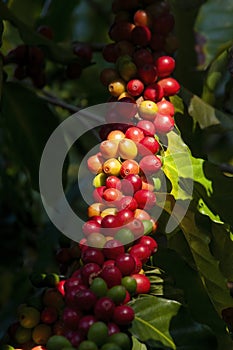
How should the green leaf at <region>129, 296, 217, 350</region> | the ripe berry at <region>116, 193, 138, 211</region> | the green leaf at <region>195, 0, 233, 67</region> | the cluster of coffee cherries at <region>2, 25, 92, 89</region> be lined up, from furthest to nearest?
the green leaf at <region>195, 0, 233, 67</region>, the cluster of coffee cherries at <region>2, 25, 92, 89</region>, the ripe berry at <region>116, 193, 138, 211</region>, the green leaf at <region>129, 296, 217, 350</region>

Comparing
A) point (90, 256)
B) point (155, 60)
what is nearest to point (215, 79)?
point (155, 60)

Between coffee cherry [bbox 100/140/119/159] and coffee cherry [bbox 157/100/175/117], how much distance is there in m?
0.15

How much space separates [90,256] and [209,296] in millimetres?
288

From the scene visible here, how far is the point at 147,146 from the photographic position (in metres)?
1.40

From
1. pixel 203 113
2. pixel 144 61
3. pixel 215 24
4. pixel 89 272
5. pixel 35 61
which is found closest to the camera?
pixel 89 272

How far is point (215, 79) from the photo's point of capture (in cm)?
191

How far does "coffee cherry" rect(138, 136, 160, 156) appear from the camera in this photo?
1.40 m

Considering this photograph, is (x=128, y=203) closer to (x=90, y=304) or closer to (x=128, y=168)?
(x=128, y=168)

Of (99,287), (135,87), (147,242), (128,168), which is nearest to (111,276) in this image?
(99,287)

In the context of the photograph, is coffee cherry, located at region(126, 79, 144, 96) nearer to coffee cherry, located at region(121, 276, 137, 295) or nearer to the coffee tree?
the coffee tree

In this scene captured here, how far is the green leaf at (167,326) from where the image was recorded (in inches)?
48.0

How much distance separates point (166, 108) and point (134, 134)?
13 centimetres

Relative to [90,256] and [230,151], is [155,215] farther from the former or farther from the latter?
[230,151]

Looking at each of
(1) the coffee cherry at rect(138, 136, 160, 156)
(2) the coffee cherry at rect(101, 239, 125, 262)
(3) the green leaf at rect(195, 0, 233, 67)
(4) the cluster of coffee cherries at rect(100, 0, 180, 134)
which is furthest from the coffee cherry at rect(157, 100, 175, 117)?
(3) the green leaf at rect(195, 0, 233, 67)
